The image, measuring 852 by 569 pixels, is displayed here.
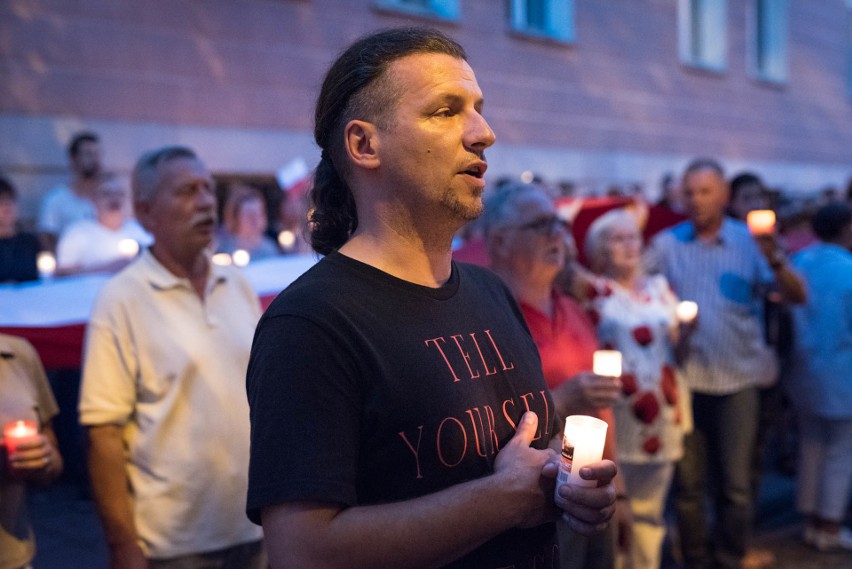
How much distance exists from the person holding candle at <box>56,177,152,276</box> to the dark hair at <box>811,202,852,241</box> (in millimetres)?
4151

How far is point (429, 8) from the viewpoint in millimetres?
10797

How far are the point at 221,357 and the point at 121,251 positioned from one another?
288 cm

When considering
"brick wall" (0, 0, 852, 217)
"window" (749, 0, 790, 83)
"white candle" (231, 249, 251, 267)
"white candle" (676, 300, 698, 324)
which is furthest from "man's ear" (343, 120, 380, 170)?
"window" (749, 0, 790, 83)

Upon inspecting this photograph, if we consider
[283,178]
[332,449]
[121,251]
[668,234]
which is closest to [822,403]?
[668,234]

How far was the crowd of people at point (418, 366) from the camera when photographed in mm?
1630

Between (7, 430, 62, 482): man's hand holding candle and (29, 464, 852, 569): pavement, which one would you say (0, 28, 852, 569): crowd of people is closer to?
(7, 430, 62, 482): man's hand holding candle

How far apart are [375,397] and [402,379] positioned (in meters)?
0.06

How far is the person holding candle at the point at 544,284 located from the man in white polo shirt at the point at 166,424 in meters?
1.12

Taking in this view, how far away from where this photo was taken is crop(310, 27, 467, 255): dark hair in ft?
5.99

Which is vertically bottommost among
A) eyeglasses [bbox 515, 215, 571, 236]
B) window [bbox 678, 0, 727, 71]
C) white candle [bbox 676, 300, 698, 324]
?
white candle [bbox 676, 300, 698, 324]

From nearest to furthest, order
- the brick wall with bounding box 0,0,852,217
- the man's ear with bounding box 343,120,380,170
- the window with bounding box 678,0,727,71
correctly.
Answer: the man's ear with bounding box 343,120,380,170, the brick wall with bounding box 0,0,852,217, the window with bounding box 678,0,727,71

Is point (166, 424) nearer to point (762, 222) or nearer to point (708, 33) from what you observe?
point (762, 222)

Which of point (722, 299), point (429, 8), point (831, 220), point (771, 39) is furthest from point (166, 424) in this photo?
point (771, 39)

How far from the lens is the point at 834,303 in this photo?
555 centimetres
